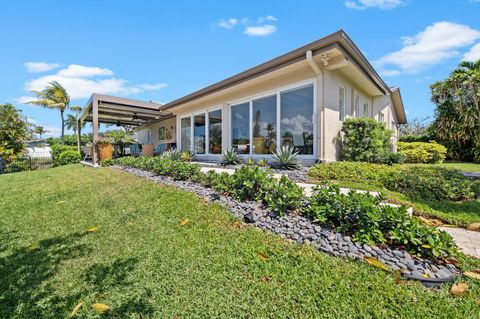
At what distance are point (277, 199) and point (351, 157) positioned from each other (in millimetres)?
4798

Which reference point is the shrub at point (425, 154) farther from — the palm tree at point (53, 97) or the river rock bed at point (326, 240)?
the palm tree at point (53, 97)

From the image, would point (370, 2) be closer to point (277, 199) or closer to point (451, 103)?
point (277, 199)

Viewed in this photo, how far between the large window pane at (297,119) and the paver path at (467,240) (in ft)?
13.7

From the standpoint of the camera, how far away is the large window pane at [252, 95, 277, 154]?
8086 mm

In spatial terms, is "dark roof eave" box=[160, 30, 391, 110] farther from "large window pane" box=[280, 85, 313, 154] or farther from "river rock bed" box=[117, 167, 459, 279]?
"river rock bed" box=[117, 167, 459, 279]

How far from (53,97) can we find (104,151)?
18.2 meters

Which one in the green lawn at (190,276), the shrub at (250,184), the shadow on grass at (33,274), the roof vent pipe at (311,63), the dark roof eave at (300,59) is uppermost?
the dark roof eave at (300,59)

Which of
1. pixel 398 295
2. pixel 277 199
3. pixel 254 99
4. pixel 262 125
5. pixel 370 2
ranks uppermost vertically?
pixel 370 2

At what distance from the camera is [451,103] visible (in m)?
13.0

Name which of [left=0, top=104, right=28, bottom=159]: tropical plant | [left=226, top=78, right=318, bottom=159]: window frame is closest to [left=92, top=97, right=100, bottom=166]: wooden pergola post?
[left=226, top=78, right=318, bottom=159]: window frame

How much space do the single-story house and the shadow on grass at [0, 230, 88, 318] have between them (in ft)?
19.9

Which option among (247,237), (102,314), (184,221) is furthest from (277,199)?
(102,314)

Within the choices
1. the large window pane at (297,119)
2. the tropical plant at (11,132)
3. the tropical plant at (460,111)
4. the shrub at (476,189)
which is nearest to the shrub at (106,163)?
the large window pane at (297,119)

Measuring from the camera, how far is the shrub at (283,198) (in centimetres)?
342
